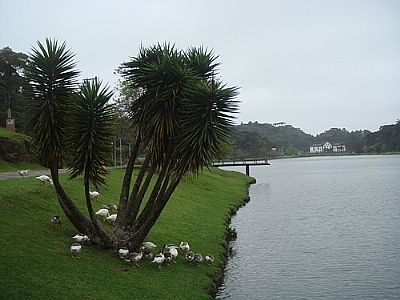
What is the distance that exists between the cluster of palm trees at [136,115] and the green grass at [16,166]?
79.2ft

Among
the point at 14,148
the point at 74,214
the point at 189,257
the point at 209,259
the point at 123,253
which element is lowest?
the point at 209,259

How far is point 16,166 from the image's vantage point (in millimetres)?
42500

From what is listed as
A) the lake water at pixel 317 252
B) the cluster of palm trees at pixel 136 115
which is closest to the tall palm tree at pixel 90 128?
the cluster of palm trees at pixel 136 115

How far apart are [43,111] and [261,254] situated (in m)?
14.4

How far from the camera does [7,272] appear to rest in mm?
13828

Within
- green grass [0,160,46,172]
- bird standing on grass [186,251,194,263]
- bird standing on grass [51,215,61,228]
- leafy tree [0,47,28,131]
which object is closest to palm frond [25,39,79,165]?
bird standing on grass [51,215,61,228]

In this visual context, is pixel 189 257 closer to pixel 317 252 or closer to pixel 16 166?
pixel 317 252

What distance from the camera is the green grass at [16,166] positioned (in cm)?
4053

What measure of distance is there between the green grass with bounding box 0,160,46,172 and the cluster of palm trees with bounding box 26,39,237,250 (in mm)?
24132

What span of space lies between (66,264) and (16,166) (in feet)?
96.3

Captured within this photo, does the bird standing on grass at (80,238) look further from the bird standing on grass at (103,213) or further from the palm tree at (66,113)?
the bird standing on grass at (103,213)

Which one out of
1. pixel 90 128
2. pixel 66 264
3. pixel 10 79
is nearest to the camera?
pixel 66 264

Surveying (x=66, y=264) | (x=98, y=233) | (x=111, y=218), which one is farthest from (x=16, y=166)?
(x=66, y=264)

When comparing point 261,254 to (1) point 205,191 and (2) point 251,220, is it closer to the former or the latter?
Result: (2) point 251,220
